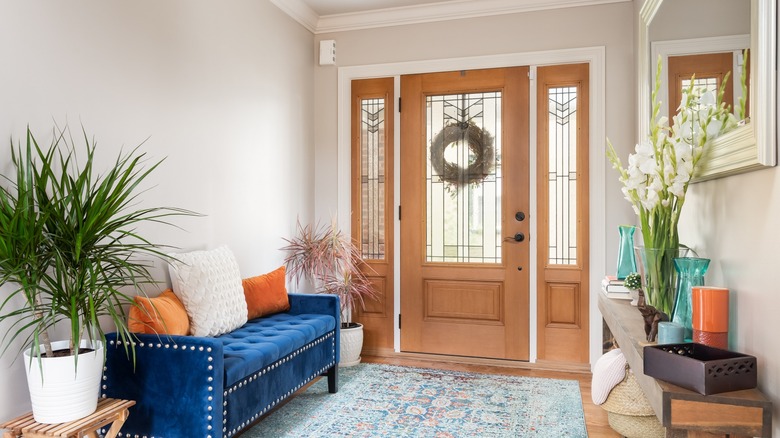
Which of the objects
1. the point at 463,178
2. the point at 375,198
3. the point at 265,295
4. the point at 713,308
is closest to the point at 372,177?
the point at 375,198

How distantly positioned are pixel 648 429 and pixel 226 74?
3082 millimetres

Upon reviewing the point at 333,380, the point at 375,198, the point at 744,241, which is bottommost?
the point at 333,380

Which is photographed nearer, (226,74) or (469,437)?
(469,437)

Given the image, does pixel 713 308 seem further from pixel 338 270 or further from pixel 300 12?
pixel 300 12

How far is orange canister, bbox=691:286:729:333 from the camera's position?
5.86 feet

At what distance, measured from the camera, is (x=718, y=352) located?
5.48ft

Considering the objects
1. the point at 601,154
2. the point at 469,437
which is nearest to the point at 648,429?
the point at 469,437

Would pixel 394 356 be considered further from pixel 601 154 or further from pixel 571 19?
pixel 571 19

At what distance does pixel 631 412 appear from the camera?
2680 millimetres

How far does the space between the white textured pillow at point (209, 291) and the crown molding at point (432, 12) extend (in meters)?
2.33

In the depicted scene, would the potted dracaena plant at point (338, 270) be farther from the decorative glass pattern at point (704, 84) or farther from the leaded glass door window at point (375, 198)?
the decorative glass pattern at point (704, 84)

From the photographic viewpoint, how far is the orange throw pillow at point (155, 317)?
2428mm

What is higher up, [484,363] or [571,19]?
[571,19]

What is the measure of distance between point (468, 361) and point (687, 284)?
2.49 meters
